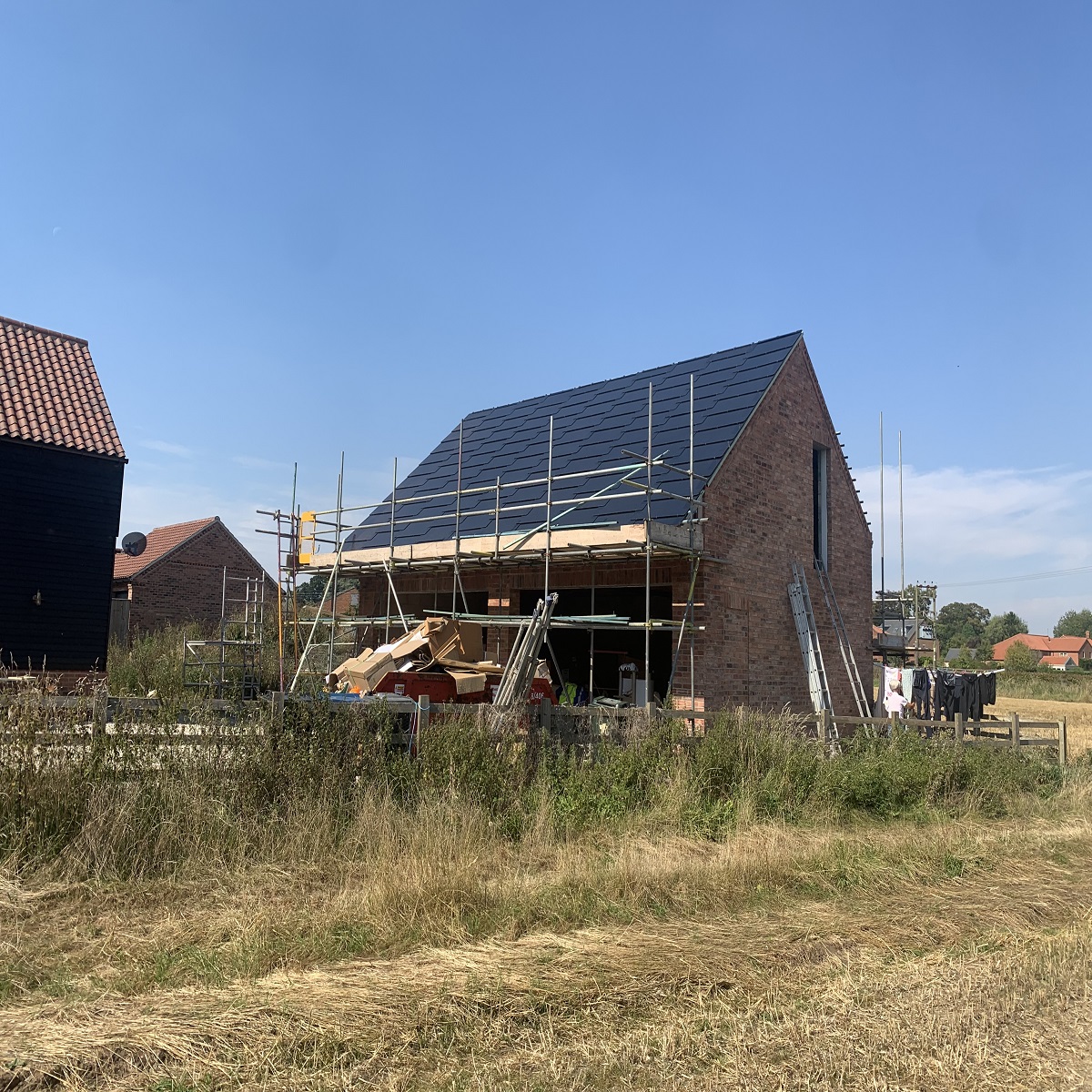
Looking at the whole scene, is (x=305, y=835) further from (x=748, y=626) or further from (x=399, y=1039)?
(x=748, y=626)

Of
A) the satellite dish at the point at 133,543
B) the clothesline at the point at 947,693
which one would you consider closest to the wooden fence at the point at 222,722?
the clothesline at the point at 947,693

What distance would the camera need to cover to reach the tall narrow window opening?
1636cm

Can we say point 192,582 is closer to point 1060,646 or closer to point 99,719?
point 99,719

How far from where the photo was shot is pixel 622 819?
8180 millimetres

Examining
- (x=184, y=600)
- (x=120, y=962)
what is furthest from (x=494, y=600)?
(x=184, y=600)

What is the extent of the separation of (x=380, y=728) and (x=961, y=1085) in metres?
5.67

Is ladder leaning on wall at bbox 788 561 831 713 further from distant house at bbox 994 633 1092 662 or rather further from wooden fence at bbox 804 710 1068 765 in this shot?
distant house at bbox 994 633 1092 662

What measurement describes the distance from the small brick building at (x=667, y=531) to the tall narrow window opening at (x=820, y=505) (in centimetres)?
4

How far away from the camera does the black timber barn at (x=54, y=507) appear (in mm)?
18641

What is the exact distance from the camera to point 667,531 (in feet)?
39.9

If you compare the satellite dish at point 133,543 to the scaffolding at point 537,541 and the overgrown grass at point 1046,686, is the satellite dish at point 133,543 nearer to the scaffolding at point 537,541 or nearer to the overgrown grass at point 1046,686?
the scaffolding at point 537,541

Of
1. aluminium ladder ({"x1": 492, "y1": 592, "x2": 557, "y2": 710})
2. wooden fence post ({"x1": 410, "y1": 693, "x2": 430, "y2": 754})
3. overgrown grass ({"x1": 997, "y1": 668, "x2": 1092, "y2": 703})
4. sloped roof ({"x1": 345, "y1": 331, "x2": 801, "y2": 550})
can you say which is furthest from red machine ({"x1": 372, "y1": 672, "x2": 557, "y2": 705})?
overgrown grass ({"x1": 997, "y1": 668, "x2": 1092, "y2": 703})

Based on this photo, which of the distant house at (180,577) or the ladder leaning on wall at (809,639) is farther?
the distant house at (180,577)

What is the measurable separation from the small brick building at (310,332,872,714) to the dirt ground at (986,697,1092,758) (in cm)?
674
